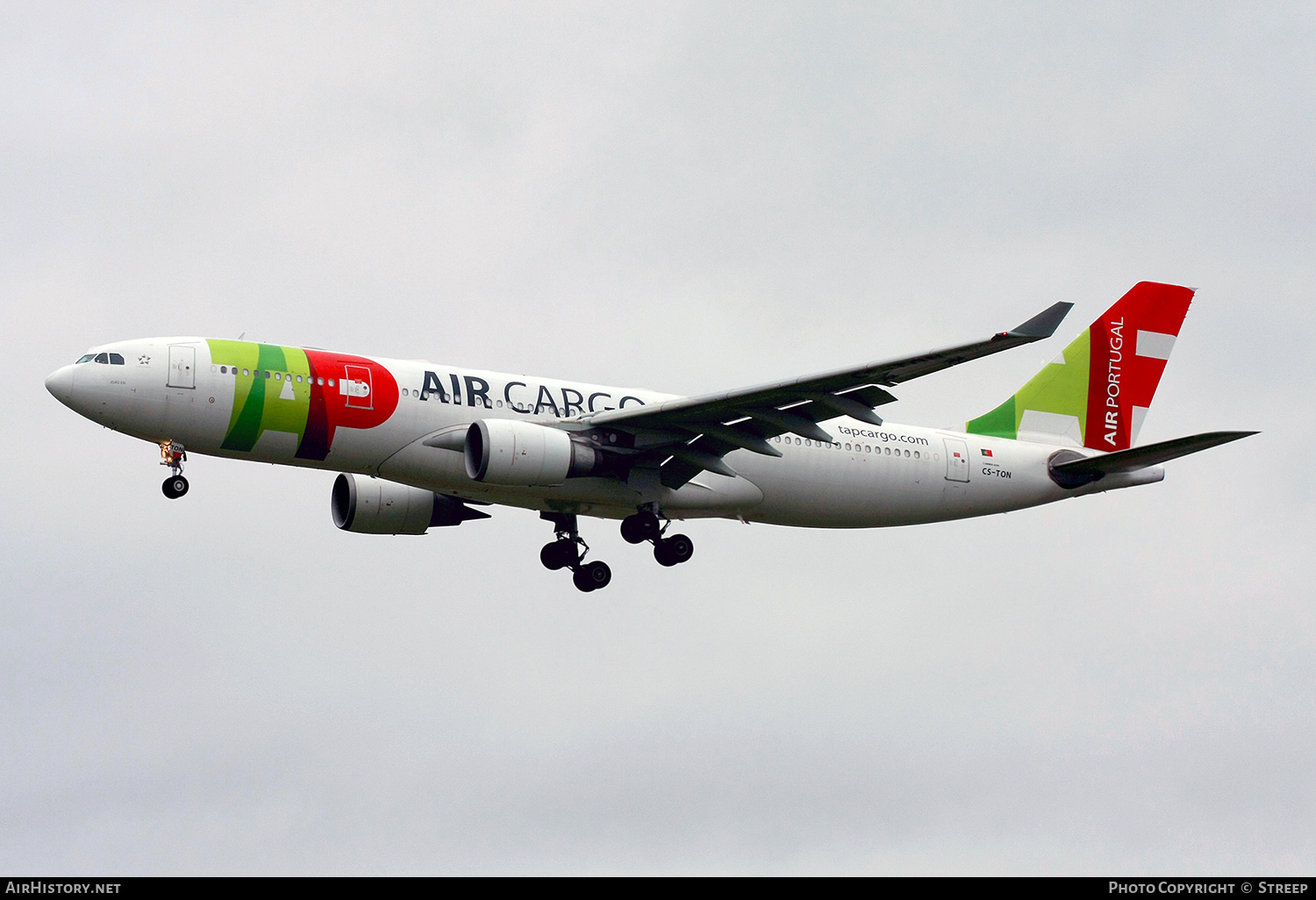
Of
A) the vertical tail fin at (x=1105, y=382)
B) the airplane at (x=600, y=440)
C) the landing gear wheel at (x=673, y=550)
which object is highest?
the vertical tail fin at (x=1105, y=382)

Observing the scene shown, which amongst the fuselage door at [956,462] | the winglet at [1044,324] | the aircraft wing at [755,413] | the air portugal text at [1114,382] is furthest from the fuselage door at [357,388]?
the air portugal text at [1114,382]

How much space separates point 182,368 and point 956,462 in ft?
66.6

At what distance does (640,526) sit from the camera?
39469 mm

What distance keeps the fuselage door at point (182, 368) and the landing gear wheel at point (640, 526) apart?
36.1 feet

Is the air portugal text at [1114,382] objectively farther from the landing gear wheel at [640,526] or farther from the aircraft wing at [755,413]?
the landing gear wheel at [640,526]

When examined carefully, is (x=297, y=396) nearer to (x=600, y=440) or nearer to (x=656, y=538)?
(x=600, y=440)

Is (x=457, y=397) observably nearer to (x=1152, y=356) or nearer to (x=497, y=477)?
(x=497, y=477)

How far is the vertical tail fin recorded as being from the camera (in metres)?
45.4

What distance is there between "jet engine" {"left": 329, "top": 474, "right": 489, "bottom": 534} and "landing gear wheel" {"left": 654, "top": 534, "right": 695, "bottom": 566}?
20.1ft

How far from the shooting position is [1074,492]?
43969mm

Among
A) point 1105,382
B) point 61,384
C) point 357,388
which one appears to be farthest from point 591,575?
point 1105,382

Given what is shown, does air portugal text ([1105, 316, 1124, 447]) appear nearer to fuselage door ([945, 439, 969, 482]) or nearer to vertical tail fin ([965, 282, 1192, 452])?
vertical tail fin ([965, 282, 1192, 452])

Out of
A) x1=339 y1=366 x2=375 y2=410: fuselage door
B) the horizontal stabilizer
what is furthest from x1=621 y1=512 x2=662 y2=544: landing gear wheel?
the horizontal stabilizer

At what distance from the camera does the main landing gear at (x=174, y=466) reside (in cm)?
3591
